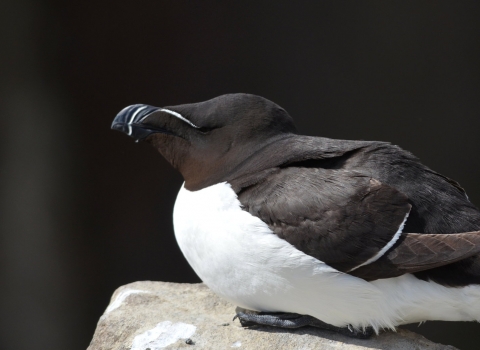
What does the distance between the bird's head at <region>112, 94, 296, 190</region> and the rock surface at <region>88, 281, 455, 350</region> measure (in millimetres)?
675

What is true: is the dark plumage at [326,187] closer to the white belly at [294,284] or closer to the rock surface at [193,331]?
the white belly at [294,284]

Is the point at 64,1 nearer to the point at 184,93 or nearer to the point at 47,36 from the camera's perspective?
the point at 47,36

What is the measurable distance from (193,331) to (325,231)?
0.88m

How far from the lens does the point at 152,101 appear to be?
17.9 feet

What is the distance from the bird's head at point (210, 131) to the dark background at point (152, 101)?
243 centimetres

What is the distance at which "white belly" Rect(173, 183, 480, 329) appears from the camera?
257 centimetres

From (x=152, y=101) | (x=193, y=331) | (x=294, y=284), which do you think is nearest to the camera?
(x=294, y=284)

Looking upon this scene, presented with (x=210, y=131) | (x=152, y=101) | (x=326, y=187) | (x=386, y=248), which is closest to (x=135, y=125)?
(x=210, y=131)

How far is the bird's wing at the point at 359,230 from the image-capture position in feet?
8.13

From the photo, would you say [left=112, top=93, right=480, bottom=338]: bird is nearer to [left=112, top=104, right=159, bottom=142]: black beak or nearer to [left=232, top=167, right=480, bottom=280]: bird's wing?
[left=232, top=167, right=480, bottom=280]: bird's wing

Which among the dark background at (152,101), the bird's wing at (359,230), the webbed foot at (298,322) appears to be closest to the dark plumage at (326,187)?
the bird's wing at (359,230)

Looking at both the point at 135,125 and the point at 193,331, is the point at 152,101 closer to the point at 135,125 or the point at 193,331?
the point at 135,125

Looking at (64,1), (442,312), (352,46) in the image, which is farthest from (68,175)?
(442,312)

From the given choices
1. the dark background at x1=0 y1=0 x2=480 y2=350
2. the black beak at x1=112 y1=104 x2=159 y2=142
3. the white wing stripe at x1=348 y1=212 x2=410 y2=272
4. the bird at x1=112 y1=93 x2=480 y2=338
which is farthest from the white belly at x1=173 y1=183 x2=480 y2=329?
the dark background at x1=0 y1=0 x2=480 y2=350
